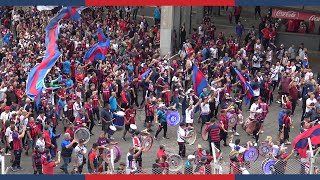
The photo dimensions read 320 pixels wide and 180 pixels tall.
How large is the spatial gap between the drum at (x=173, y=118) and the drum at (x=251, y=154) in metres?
3.72

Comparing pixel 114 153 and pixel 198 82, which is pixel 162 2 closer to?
pixel 114 153

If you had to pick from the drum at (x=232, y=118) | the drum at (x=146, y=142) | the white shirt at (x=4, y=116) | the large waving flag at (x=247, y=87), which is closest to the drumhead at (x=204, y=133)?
the drum at (x=232, y=118)

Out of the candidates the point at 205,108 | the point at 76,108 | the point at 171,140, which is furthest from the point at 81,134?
the point at 205,108

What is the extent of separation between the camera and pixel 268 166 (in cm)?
1639

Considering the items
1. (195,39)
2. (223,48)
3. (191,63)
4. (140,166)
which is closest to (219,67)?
(191,63)

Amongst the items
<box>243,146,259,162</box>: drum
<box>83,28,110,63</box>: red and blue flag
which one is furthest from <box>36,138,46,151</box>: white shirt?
<box>83,28,110,63</box>: red and blue flag

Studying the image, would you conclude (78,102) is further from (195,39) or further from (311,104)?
(195,39)

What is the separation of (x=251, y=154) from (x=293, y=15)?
14.6 metres

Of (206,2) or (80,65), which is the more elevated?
(206,2)

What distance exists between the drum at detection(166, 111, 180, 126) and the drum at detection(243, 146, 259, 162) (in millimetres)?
3718

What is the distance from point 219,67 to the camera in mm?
25078

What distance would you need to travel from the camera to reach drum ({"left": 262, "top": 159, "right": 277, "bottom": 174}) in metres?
16.3

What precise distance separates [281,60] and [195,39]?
433cm

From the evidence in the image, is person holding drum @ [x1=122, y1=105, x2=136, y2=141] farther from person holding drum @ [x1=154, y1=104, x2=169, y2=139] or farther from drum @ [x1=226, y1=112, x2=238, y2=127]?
drum @ [x1=226, y1=112, x2=238, y2=127]
